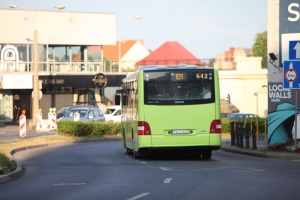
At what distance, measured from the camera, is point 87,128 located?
47094 millimetres

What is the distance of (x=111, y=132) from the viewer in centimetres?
4906

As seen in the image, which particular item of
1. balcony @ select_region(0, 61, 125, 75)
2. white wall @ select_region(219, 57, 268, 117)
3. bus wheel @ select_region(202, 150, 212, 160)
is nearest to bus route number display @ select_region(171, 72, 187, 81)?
bus wheel @ select_region(202, 150, 212, 160)

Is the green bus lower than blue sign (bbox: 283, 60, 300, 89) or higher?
lower

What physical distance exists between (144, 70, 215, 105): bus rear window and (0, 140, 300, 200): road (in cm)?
194

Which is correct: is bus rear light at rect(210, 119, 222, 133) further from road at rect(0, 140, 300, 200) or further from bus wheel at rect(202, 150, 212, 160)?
bus wheel at rect(202, 150, 212, 160)

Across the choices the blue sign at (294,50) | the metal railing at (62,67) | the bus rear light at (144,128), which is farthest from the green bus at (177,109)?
the metal railing at (62,67)

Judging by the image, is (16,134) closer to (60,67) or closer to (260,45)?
(60,67)

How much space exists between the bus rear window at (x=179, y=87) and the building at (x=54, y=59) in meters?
42.5

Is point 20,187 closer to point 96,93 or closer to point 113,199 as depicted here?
point 113,199

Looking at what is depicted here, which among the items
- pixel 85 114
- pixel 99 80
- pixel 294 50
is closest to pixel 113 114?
pixel 85 114

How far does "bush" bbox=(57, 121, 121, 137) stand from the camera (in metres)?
45.6

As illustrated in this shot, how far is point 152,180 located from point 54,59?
5484 cm

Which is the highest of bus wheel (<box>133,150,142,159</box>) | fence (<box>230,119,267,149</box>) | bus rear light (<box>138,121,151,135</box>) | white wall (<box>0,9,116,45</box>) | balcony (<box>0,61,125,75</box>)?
white wall (<box>0,9,116,45</box>)

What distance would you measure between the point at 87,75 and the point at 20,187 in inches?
2146
